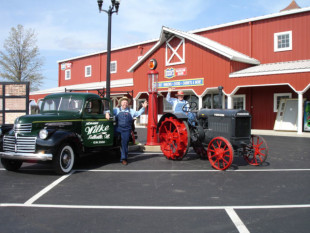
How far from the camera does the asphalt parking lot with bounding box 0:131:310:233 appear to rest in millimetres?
3465

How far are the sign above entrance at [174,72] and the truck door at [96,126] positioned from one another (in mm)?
12751

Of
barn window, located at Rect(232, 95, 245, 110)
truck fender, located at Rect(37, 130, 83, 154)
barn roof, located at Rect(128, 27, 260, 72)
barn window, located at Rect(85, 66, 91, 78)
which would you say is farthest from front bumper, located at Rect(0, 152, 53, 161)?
barn window, located at Rect(85, 66, 91, 78)

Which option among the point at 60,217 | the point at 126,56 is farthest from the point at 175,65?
the point at 60,217

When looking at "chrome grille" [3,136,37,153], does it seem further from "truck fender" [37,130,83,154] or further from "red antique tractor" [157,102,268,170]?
"red antique tractor" [157,102,268,170]

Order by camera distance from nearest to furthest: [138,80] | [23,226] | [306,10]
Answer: [23,226] < [306,10] < [138,80]

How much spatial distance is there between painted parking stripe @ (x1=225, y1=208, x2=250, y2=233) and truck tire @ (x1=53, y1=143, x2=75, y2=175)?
11.8 feet

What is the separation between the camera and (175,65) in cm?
2045

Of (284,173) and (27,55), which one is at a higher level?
(27,55)

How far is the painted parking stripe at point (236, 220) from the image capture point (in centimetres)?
331

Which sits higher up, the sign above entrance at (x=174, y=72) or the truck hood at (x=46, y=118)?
the sign above entrance at (x=174, y=72)

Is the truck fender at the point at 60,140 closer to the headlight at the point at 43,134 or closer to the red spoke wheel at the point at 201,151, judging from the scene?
the headlight at the point at 43,134

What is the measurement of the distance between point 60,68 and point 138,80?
1780 centimetres

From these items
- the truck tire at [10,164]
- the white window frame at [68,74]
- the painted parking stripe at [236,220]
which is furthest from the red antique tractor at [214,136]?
the white window frame at [68,74]

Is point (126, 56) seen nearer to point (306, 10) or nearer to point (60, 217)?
point (306, 10)
